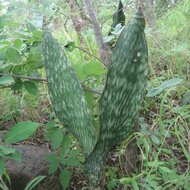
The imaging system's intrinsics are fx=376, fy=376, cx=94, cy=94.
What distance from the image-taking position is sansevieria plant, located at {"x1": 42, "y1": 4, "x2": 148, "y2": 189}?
0.83 m

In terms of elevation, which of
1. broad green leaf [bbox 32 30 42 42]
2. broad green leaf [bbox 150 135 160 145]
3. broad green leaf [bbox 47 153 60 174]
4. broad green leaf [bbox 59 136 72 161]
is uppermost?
broad green leaf [bbox 32 30 42 42]

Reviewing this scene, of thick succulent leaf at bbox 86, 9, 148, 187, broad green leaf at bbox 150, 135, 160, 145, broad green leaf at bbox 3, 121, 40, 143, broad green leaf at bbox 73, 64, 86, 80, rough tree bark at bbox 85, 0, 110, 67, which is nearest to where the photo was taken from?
thick succulent leaf at bbox 86, 9, 148, 187

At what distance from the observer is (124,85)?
84 centimetres

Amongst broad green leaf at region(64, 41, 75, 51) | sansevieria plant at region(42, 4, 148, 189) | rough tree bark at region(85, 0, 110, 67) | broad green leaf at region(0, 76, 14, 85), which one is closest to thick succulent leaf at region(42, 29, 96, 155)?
sansevieria plant at region(42, 4, 148, 189)

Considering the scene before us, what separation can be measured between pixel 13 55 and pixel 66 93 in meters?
0.26

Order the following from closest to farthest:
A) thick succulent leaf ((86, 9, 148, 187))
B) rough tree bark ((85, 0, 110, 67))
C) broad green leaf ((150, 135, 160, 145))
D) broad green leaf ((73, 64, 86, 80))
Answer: thick succulent leaf ((86, 9, 148, 187))
broad green leaf ((150, 135, 160, 145))
broad green leaf ((73, 64, 86, 80))
rough tree bark ((85, 0, 110, 67))

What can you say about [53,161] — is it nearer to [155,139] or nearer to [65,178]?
[65,178]

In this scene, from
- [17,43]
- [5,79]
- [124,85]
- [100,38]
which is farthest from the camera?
[100,38]

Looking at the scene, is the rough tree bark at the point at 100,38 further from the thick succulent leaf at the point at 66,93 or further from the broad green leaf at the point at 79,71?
the thick succulent leaf at the point at 66,93

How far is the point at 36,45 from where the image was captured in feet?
3.78

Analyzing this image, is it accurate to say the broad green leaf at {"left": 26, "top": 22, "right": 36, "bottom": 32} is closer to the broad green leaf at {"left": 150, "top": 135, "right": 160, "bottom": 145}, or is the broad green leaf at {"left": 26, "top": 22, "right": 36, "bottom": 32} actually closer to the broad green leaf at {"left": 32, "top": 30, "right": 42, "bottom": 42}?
the broad green leaf at {"left": 32, "top": 30, "right": 42, "bottom": 42}

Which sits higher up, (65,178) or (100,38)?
(100,38)

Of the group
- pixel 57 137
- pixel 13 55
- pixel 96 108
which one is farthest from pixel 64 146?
pixel 13 55

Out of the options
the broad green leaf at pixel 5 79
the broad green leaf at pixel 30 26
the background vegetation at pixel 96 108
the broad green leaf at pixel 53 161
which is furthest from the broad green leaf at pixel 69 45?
the broad green leaf at pixel 53 161
